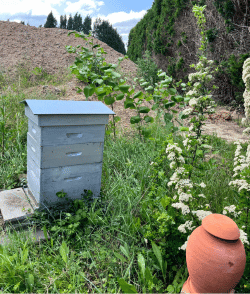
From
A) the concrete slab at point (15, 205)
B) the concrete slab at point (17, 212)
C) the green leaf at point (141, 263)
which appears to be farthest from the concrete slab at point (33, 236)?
the green leaf at point (141, 263)

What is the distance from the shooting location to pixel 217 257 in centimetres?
113

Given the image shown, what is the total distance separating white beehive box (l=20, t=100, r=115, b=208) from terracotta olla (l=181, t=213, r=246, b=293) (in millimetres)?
1280

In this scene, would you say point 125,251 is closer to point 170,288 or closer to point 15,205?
point 170,288

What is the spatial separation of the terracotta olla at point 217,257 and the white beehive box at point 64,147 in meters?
1.28

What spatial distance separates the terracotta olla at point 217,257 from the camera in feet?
3.70

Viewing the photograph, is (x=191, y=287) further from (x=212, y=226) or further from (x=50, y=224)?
(x=50, y=224)

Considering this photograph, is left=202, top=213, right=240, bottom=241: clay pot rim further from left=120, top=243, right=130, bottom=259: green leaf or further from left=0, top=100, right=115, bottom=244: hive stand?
left=0, top=100, right=115, bottom=244: hive stand

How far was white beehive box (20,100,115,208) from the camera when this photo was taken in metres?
1.95

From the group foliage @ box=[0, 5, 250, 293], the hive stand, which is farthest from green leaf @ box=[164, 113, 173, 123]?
the hive stand

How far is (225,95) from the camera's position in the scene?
21.0 ft

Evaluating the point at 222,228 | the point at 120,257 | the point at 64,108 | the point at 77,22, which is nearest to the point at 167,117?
the point at 64,108

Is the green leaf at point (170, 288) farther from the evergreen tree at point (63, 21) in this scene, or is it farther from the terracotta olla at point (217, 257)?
the evergreen tree at point (63, 21)

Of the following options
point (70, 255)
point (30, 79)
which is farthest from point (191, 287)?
point (30, 79)

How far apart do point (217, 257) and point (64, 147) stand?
1431mm
